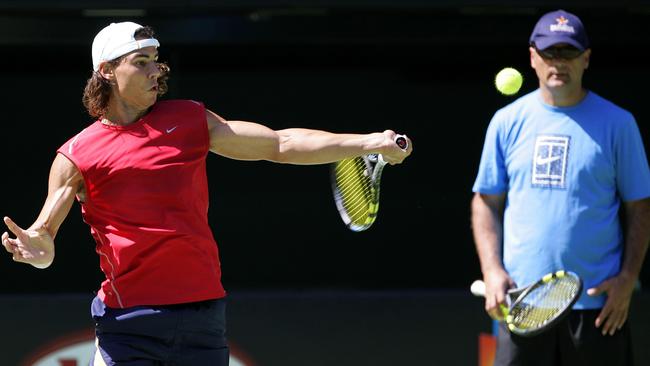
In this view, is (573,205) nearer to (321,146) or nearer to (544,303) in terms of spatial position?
(544,303)

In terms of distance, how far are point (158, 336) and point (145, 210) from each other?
361 millimetres

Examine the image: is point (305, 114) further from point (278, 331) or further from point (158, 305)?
point (158, 305)

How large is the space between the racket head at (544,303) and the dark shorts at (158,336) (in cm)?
108

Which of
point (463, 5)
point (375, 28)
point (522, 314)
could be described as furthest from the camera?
point (375, 28)

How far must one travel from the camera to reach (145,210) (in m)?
3.47

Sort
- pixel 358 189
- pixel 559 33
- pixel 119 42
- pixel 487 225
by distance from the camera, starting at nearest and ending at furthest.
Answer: pixel 119 42
pixel 358 189
pixel 559 33
pixel 487 225

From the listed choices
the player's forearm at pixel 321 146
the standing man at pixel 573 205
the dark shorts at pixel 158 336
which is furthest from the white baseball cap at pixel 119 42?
the standing man at pixel 573 205

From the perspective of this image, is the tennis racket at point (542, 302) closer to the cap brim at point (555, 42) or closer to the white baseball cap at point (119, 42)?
the cap brim at point (555, 42)

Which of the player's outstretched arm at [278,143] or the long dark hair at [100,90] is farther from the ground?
the long dark hair at [100,90]

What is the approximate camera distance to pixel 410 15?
5676 millimetres

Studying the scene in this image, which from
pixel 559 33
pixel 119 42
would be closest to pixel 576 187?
pixel 559 33

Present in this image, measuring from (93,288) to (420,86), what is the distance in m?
2.00

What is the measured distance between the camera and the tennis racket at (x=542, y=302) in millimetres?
3920

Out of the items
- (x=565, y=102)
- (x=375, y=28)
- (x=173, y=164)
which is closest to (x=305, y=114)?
(x=375, y=28)
